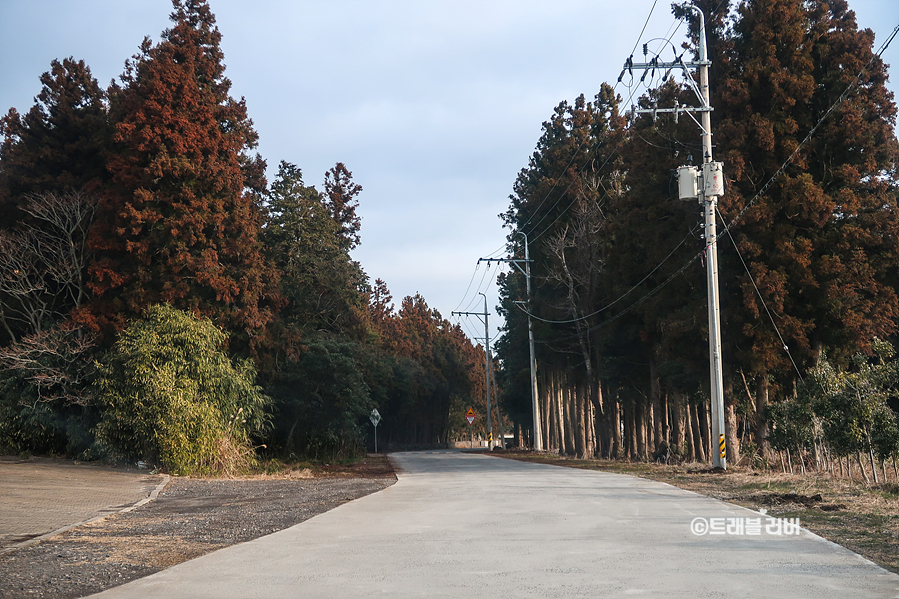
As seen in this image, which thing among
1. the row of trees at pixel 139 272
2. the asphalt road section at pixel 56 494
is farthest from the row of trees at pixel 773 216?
the asphalt road section at pixel 56 494

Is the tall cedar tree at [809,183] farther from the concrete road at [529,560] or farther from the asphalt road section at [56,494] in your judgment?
the asphalt road section at [56,494]

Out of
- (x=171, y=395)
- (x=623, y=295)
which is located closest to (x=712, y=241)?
(x=623, y=295)

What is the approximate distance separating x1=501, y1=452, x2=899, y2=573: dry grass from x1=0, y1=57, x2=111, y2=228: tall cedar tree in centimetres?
2097

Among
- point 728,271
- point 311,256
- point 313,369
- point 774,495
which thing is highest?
point 311,256

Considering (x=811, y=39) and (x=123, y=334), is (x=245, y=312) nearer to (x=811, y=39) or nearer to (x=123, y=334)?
(x=123, y=334)

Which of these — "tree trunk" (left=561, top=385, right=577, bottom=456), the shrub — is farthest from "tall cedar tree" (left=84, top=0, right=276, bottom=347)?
"tree trunk" (left=561, top=385, right=577, bottom=456)

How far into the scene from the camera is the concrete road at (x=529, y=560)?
244 inches

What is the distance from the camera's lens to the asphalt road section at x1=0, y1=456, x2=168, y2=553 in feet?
34.5

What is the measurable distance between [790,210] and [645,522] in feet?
52.8

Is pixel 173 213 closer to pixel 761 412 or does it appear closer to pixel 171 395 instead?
pixel 171 395

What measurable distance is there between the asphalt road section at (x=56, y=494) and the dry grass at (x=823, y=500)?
9.07 metres

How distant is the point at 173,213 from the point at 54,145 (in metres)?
6.22

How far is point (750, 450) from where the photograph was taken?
998 inches

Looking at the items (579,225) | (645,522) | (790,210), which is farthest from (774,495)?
(579,225)
